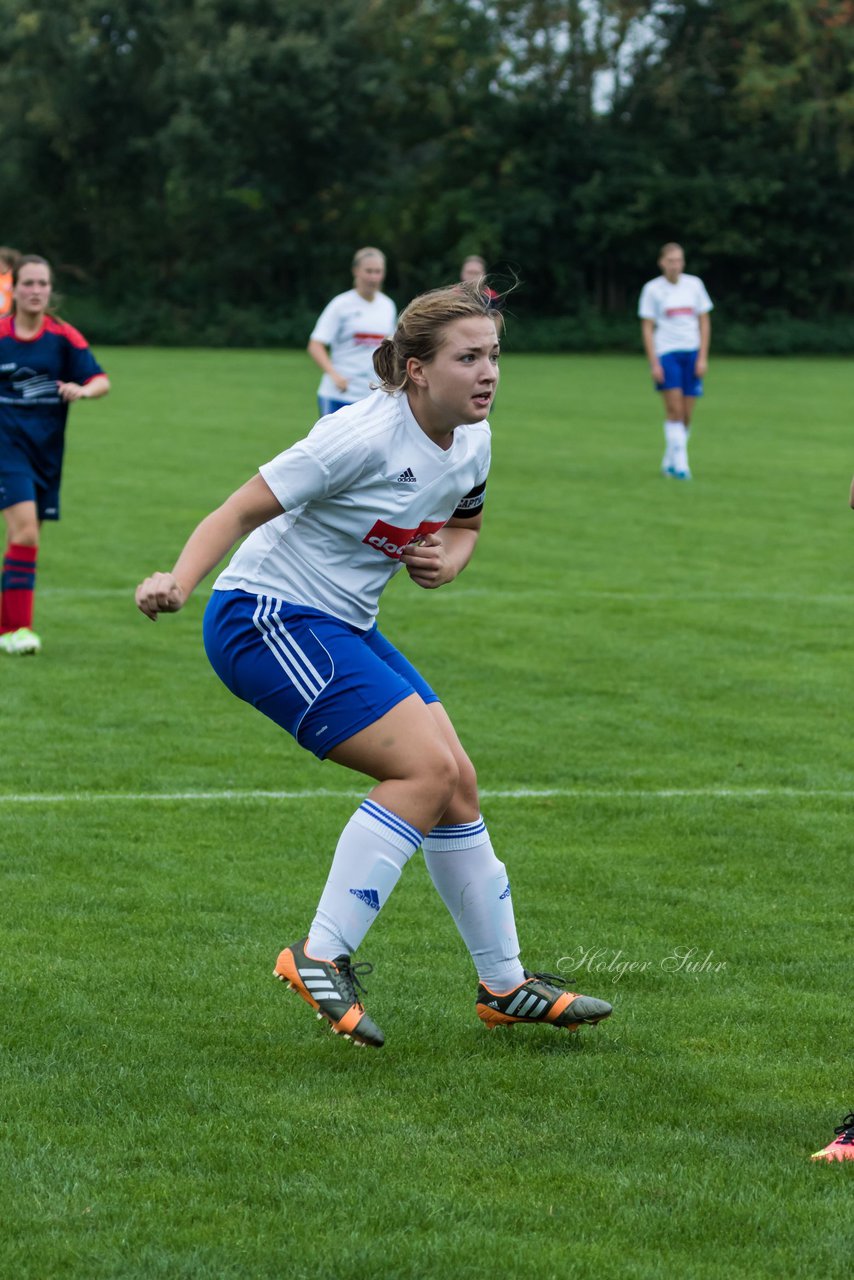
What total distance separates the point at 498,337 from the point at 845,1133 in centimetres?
201

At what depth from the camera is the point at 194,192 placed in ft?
176

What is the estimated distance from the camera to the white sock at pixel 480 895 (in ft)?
14.5

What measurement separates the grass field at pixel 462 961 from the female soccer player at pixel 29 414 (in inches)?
19.0

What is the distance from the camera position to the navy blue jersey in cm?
973

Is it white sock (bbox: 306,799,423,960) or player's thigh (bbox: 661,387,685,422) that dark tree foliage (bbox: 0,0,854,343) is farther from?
white sock (bbox: 306,799,423,960)

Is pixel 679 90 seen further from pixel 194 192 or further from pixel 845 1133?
pixel 845 1133

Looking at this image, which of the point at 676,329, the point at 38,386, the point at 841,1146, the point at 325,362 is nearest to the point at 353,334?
the point at 325,362

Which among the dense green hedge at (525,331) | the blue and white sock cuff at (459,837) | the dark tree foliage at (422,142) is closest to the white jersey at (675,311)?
the blue and white sock cuff at (459,837)

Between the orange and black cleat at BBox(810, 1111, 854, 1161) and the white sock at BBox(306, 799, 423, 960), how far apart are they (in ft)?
3.81

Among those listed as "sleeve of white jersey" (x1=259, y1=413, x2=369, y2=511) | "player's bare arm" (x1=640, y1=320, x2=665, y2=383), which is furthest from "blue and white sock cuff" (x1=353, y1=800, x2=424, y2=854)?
"player's bare arm" (x1=640, y1=320, x2=665, y2=383)

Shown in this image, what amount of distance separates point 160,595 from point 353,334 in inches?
484

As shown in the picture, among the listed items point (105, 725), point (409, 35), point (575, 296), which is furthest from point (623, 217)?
point (105, 725)

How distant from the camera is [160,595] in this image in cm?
380

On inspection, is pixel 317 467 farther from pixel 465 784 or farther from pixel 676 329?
pixel 676 329
